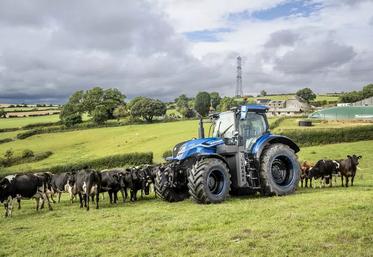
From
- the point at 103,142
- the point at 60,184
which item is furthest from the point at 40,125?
the point at 60,184

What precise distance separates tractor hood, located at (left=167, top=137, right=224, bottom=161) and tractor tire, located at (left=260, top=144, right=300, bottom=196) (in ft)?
5.74

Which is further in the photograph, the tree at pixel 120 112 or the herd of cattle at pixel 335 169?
the tree at pixel 120 112

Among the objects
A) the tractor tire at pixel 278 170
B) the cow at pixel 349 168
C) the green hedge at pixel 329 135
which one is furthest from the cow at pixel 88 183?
the green hedge at pixel 329 135

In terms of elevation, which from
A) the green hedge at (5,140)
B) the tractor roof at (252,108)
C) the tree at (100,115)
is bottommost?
the green hedge at (5,140)

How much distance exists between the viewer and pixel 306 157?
36.0 meters

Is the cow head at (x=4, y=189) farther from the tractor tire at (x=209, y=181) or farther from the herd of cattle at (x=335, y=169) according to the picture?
the herd of cattle at (x=335, y=169)

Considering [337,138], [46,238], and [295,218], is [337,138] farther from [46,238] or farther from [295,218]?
[46,238]

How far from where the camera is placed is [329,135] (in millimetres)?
44031

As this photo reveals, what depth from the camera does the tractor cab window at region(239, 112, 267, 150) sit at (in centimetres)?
1588

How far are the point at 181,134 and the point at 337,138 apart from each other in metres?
25.7

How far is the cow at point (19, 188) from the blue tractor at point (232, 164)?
4541mm

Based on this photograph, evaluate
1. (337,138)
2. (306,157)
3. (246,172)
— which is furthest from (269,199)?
(337,138)

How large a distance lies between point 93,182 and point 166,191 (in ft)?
8.91

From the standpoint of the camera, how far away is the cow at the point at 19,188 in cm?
1559
